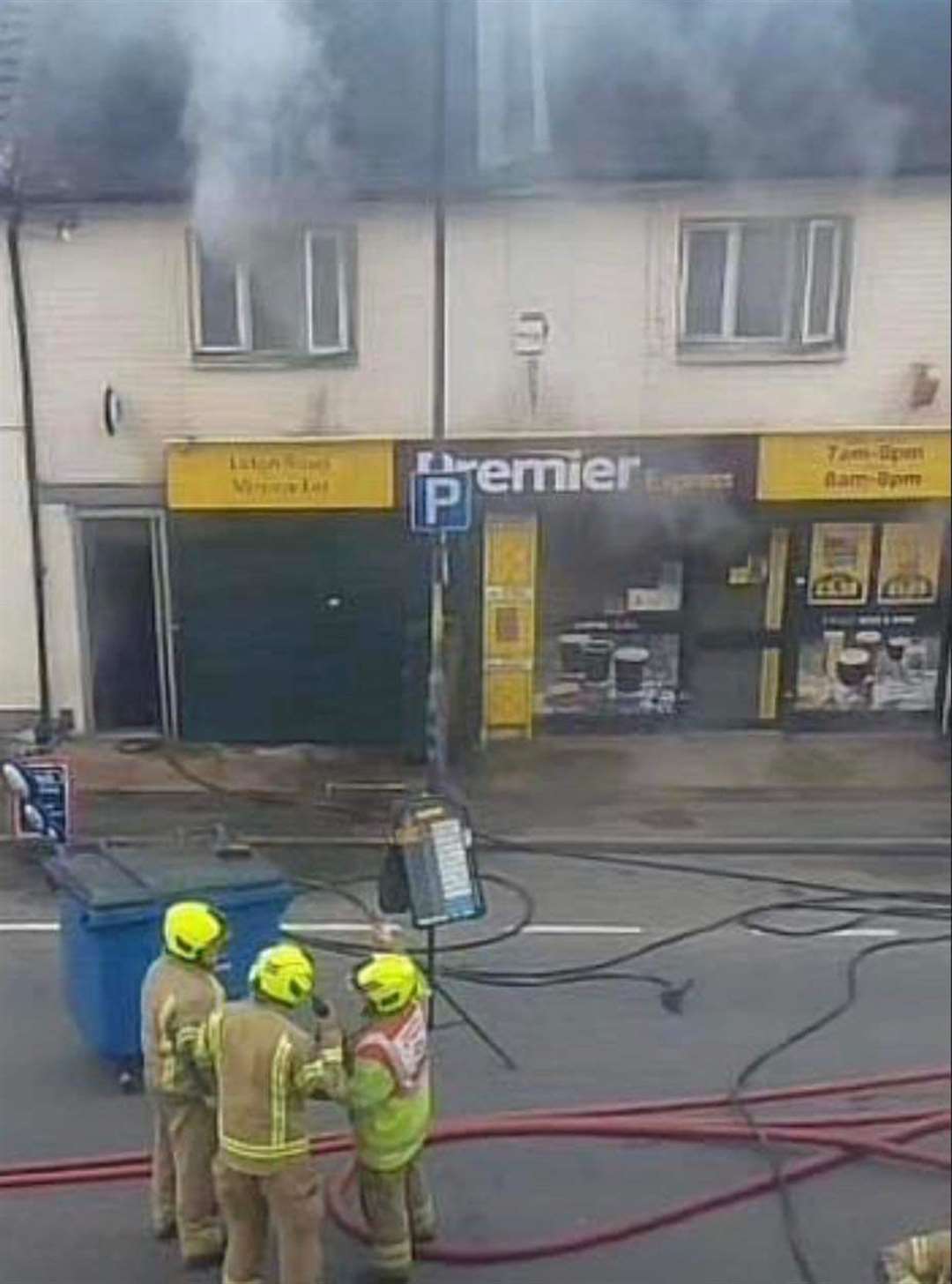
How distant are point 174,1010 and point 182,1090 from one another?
0.13m

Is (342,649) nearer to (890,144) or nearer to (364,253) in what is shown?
(364,253)

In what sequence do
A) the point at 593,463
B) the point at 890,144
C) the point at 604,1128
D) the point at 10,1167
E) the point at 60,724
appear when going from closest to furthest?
the point at 890,144, the point at 593,463, the point at 60,724, the point at 604,1128, the point at 10,1167

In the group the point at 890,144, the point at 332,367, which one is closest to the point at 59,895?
the point at 332,367

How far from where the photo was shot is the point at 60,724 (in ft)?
4.73

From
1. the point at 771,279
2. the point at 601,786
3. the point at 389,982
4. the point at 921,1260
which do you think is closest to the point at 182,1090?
the point at 389,982

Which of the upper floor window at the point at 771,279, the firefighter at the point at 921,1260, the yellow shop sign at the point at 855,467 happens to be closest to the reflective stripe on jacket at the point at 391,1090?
the firefighter at the point at 921,1260

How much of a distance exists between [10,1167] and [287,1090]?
1.65 feet

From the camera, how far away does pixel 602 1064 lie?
5.28 ft

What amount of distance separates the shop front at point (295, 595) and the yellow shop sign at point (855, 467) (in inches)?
12.6

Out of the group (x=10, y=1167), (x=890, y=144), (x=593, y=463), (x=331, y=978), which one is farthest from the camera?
(x=10, y=1167)

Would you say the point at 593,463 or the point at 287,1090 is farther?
the point at 287,1090

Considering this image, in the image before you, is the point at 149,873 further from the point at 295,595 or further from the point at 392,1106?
the point at 295,595

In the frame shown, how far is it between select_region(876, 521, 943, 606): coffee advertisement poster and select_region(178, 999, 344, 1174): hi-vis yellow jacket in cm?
94

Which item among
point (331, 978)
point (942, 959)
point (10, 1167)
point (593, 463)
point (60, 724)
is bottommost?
point (10, 1167)
